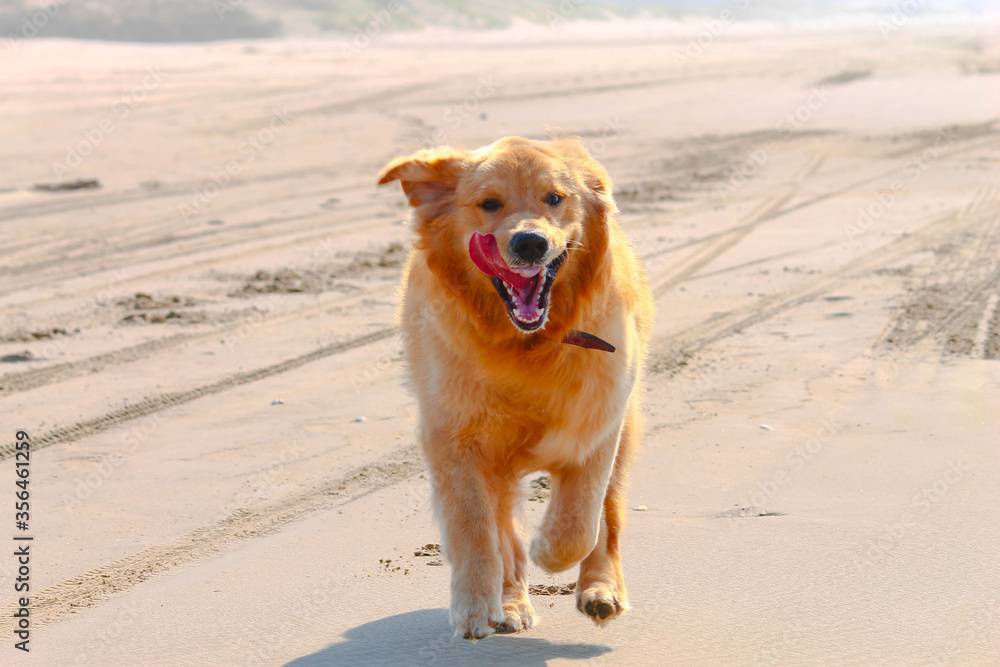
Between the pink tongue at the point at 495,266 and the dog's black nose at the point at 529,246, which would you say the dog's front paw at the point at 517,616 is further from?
the dog's black nose at the point at 529,246

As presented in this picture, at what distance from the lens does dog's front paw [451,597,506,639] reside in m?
3.60

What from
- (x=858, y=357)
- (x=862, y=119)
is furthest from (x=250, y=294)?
(x=862, y=119)

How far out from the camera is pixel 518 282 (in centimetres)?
378

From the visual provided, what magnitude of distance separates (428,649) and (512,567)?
0.64 meters

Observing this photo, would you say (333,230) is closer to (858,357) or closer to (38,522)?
(858,357)

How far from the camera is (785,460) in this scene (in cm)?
544

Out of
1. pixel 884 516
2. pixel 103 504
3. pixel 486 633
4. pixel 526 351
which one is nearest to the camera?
pixel 486 633

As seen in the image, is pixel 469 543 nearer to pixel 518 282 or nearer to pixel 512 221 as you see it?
pixel 518 282

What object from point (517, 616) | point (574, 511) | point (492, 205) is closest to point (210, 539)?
point (517, 616)

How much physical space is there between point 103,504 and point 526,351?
2531 mm

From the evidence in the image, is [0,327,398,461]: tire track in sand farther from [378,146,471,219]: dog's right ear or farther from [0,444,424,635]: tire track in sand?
[378,146,471,219]: dog's right ear

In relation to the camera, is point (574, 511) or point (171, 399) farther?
point (171, 399)

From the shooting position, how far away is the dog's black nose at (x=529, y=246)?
3.60 meters

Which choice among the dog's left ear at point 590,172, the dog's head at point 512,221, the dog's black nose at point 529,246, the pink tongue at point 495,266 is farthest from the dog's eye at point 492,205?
the dog's left ear at point 590,172
